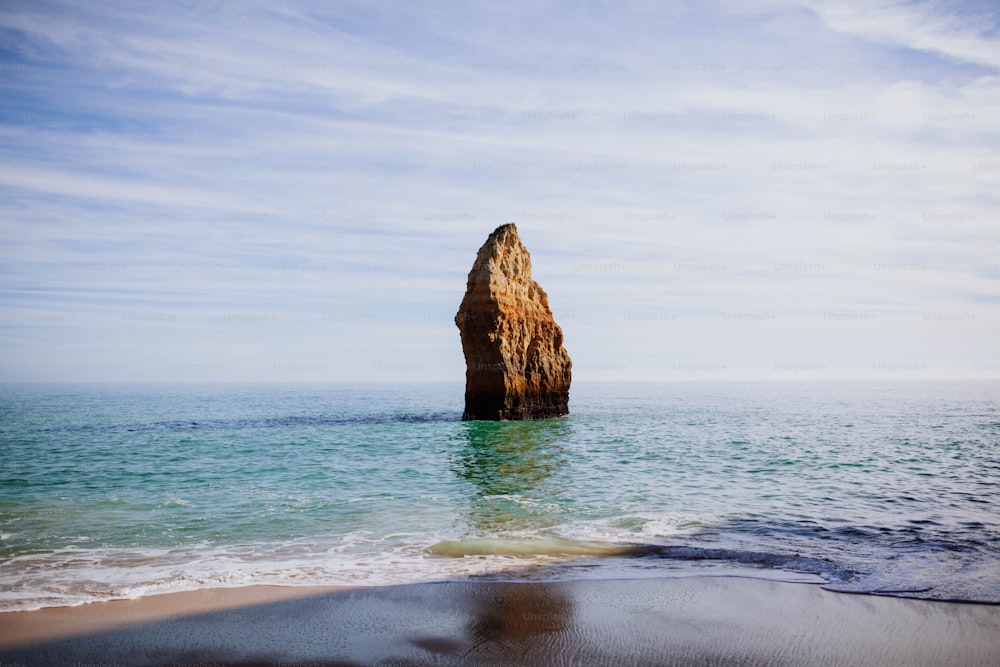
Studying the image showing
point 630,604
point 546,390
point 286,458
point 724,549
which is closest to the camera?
point 630,604

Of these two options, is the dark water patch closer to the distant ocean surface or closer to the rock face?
the rock face

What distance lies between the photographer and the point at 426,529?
11.9 m

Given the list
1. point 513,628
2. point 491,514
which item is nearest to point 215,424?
point 491,514

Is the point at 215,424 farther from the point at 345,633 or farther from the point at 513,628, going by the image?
the point at 513,628

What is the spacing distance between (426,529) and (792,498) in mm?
8554

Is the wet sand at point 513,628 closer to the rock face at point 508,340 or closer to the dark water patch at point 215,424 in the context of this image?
the rock face at point 508,340

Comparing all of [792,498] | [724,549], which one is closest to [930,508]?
[792,498]

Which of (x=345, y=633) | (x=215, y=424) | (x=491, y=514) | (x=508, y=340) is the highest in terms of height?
(x=508, y=340)

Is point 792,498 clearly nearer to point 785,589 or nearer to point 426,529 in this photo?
point 785,589

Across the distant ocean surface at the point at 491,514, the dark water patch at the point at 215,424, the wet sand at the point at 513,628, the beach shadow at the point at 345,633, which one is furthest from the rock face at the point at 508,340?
the beach shadow at the point at 345,633

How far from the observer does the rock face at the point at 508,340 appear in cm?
3528

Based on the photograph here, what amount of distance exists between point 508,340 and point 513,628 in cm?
2884

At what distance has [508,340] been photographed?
1400 inches

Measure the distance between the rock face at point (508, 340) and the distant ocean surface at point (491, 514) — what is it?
8827mm
